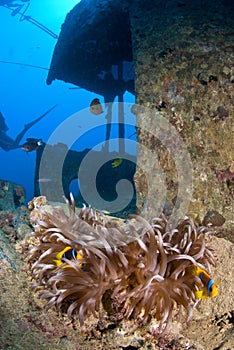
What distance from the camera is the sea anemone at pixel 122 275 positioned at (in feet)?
→ 6.70

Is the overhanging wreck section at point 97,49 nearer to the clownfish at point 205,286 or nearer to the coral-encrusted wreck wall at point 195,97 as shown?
the coral-encrusted wreck wall at point 195,97

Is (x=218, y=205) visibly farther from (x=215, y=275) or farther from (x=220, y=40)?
(x=220, y=40)

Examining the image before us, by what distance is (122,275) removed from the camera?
2125 mm

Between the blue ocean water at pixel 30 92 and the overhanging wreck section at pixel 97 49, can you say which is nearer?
the overhanging wreck section at pixel 97 49

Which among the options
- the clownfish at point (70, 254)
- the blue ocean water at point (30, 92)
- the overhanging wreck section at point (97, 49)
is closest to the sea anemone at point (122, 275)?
the clownfish at point (70, 254)

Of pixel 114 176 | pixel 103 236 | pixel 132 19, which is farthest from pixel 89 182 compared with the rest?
pixel 103 236

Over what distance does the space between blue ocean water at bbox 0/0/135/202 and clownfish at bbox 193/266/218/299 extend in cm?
9380

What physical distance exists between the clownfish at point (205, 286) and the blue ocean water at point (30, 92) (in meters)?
93.8

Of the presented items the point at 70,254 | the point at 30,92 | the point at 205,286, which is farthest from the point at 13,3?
the point at 30,92

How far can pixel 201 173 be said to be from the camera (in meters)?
3.40

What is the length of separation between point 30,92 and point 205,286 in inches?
5302

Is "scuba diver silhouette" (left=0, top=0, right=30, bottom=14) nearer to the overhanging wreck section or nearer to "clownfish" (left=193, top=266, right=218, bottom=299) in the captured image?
the overhanging wreck section

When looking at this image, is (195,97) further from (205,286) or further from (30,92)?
(30,92)

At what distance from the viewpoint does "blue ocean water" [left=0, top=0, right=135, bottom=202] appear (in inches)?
3597
